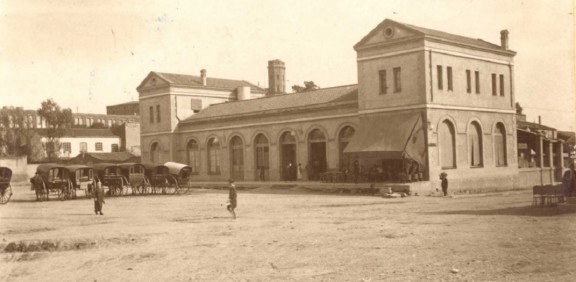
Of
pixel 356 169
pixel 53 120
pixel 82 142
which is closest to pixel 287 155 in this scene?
pixel 356 169

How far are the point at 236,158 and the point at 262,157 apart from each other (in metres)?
2.91

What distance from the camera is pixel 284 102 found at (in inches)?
1727

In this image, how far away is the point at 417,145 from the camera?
32688mm

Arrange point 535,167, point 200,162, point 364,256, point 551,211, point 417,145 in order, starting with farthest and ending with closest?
point 200,162, point 535,167, point 417,145, point 551,211, point 364,256

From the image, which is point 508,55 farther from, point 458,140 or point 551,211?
point 551,211

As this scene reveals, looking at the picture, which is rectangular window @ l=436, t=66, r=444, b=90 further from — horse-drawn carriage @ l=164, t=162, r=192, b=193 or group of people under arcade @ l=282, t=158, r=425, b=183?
horse-drawn carriage @ l=164, t=162, r=192, b=193

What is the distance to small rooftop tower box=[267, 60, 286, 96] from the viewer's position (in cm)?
5656

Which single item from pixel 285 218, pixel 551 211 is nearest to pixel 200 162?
pixel 285 218

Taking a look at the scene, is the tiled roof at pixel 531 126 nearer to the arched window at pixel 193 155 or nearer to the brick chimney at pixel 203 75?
the arched window at pixel 193 155

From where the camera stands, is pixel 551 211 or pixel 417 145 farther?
pixel 417 145

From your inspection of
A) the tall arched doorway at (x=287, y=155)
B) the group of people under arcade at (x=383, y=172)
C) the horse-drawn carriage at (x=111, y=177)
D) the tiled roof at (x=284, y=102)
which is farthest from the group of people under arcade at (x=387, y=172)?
the horse-drawn carriage at (x=111, y=177)

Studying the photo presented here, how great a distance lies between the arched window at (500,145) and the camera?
1470 inches

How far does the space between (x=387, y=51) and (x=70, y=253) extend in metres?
22.9

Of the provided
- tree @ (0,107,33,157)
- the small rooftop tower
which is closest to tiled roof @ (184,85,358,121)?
the small rooftop tower
